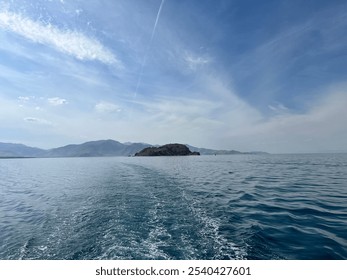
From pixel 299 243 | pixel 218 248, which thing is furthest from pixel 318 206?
pixel 218 248

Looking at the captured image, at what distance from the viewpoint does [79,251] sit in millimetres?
10062

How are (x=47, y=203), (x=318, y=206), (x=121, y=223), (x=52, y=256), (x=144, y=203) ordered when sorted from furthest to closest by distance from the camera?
1. (x=47, y=203)
2. (x=144, y=203)
3. (x=318, y=206)
4. (x=121, y=223)
5. (x=52, y=256)

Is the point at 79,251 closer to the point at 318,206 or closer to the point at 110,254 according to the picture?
the point at 110,254

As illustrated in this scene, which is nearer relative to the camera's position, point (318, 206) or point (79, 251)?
point (79, 251)

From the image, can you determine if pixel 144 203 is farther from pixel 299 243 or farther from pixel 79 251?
pixel 299 243

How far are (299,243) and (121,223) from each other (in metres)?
11.2

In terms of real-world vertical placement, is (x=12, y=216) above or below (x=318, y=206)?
below
